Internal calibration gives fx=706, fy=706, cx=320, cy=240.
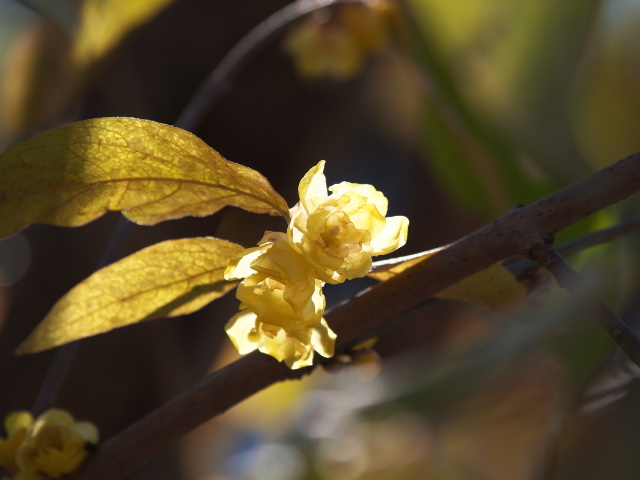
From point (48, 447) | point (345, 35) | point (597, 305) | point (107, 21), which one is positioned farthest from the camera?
point (345, 35)

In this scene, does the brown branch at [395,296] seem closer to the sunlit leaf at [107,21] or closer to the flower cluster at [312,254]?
the flower cluster at [312,254]

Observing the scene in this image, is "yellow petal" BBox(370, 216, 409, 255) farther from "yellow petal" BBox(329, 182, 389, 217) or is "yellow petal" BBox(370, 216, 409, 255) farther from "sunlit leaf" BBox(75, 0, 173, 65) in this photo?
"sunlit leaf" BBox(75, 0, 173, 65)

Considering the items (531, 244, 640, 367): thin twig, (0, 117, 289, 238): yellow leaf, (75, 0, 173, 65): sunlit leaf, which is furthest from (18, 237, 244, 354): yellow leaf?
(75, 0, 173, 65): sunlit leaf

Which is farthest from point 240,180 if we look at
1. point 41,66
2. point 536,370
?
point 41,66

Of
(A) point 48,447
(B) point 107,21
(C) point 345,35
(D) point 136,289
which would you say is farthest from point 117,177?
(C) point 345,35

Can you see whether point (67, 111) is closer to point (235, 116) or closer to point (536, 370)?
point (235, 116)

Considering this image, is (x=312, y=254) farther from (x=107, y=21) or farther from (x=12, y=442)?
(x=107, y=21)
